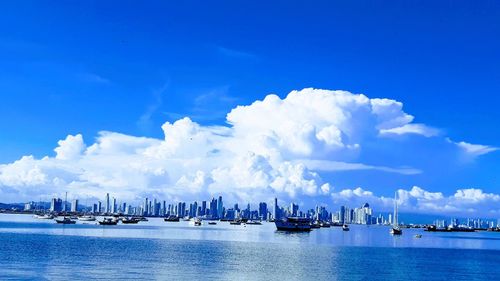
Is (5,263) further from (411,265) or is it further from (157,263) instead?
(411,265)

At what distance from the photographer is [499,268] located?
379 feet

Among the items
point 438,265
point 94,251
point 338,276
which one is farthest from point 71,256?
point 438,265

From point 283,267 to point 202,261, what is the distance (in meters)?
16.6

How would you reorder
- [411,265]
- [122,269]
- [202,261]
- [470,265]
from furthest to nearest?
[470,265], [411,265], [202,261], [122,269]

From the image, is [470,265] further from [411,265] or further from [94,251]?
[94,251]

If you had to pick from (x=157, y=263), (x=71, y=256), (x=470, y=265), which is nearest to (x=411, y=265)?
(x=470, y=265)

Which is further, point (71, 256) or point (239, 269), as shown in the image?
point (71, 256)

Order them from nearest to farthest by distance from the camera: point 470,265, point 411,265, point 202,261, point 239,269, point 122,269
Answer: point 122,269 → point 239,269 → point 202,261 → point 411,265 → point 470,265

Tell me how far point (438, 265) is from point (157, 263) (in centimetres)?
6144

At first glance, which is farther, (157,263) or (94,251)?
(94,251)

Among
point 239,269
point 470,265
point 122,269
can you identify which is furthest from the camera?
point 470,265

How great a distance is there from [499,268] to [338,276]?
1991 inches

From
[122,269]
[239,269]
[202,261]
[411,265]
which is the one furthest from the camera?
[411,265]

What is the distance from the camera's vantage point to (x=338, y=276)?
85125 mm
